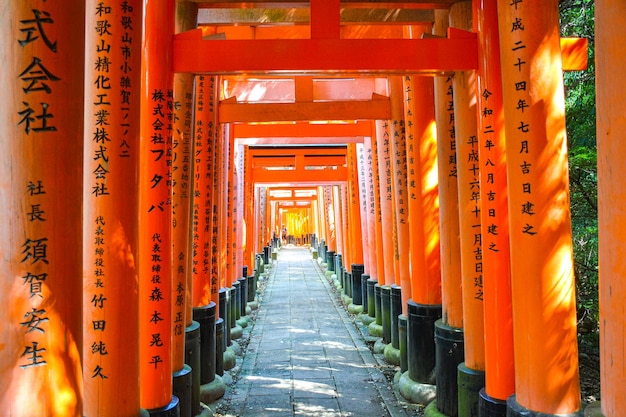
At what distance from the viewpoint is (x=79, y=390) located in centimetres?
185

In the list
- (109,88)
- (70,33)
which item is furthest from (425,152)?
(70,33)

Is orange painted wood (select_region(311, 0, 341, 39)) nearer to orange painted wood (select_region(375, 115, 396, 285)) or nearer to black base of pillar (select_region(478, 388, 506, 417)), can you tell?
black base of pillar (select_region(478, 388, 506, 417))

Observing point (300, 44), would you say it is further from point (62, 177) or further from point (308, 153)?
point (308, 153)

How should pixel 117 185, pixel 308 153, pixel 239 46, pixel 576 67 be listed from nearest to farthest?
pixel 117 185
pixel 239 46
pixel 576 67
pixel 308 153

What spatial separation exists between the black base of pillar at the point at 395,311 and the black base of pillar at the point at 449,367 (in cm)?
229

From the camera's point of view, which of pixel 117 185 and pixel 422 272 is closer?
pixel 117 185

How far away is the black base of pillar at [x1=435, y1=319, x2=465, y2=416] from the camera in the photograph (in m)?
4.08

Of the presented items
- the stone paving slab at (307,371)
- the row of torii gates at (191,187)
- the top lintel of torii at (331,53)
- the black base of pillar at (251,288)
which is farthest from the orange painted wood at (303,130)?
the top lintel of torii at (331,53)

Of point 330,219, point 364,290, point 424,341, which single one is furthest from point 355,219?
point 330,219

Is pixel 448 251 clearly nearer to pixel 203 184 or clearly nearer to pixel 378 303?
pixel 203 184

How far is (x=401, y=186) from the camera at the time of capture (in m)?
5.96

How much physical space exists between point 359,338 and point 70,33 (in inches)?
281

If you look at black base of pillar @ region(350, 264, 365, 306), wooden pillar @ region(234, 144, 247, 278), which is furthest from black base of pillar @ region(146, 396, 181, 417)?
black base of pillar @ region(350, 264, 365, 306)

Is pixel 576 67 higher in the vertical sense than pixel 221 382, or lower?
higher
